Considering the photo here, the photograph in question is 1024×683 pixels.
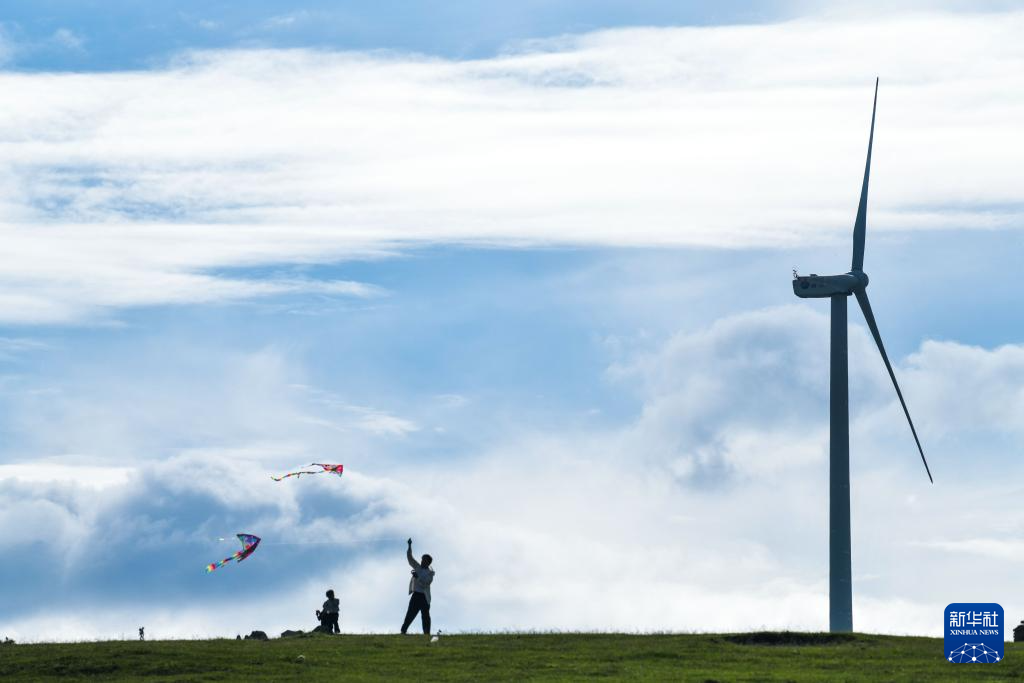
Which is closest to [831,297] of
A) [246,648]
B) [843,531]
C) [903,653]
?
[843,531]

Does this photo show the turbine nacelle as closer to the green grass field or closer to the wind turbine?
the wind turbine

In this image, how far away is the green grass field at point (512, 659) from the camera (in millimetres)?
50062

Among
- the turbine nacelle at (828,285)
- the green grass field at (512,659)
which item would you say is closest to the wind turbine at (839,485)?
the turbine nacelle at (828,285)

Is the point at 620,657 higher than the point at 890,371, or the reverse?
the point at 890,371

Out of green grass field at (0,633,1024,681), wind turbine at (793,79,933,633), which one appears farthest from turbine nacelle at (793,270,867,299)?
green grass field at (0,633,1024,681)

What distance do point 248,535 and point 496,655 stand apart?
16.6m

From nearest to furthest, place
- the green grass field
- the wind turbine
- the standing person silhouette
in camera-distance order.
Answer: the green grass field, the standing person silhouette, the wind turbine

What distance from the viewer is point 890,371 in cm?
8950

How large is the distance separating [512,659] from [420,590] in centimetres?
871

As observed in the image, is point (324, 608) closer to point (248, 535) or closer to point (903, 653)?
point (248, 535)

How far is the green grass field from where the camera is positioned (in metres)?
50.1
